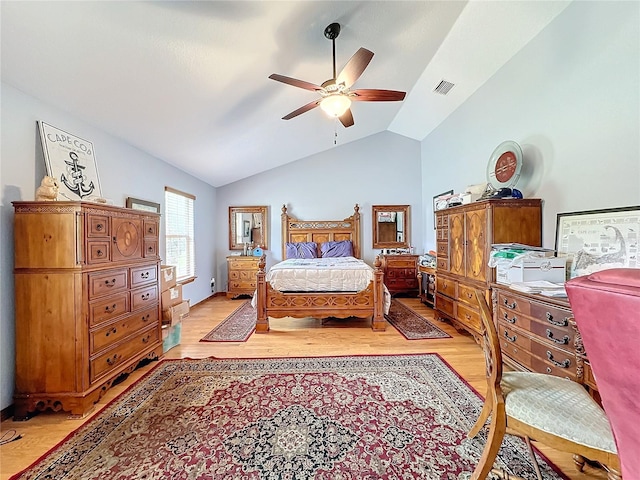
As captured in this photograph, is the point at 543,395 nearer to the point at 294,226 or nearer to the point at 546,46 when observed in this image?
the point at 546,46

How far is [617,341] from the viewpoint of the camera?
62 centimetres

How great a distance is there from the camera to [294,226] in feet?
19.2

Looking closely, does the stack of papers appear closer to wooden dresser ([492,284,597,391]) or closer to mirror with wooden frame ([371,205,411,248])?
wooden dresser ([492,284,597,391])

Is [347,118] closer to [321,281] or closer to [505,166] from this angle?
[505,166]

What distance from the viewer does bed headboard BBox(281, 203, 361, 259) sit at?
582cm

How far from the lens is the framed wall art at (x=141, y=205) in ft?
10.1

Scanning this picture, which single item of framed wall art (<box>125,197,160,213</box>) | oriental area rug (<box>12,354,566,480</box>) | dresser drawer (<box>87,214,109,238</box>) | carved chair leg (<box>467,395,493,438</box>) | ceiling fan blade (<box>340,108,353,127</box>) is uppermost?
ceiling fan blade (<box>340,108,353,127</box>)

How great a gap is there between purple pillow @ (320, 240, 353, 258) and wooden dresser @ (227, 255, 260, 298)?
1.46 metres

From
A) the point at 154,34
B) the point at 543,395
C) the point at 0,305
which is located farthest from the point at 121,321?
the point at 543,395

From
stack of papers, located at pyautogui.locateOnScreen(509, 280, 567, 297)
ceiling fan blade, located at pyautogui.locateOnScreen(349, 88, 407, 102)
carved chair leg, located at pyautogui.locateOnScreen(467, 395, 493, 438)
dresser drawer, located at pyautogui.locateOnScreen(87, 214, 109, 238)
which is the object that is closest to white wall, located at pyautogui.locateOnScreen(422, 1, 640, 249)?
stack of papers, located at pyautogui.locateOnScreen(509, 280, 567, 297)

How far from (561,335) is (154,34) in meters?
3.33

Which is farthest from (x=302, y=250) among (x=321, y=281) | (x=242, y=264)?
(x=321, y=281)

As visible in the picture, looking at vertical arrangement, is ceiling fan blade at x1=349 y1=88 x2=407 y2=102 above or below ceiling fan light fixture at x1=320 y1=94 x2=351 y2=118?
above

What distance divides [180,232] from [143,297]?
2.20 metres
